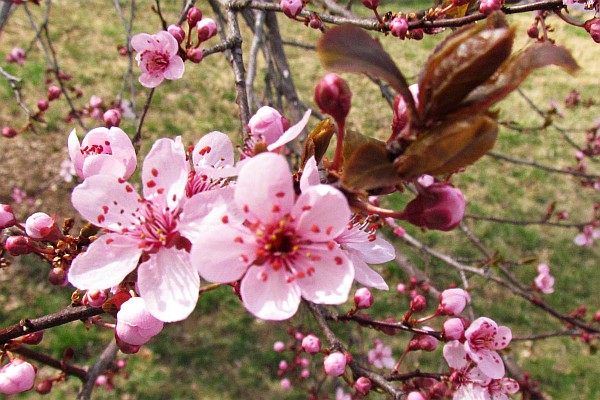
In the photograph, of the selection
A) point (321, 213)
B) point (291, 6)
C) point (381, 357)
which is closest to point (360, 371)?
point (321, 213)

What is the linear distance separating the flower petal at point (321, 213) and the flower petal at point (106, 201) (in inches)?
16.2

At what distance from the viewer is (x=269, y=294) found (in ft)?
3.04

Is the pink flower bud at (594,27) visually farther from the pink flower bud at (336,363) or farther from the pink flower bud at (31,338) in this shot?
the pink flower bud at (31,338)

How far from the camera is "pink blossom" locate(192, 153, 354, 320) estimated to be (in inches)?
33.9

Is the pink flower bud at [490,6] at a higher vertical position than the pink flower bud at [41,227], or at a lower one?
higher

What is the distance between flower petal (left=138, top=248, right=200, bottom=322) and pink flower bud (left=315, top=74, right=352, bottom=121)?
43cm

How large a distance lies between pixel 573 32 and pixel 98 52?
391 inches

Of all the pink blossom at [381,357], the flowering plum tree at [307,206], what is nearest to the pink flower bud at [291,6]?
the flowering plum tree at [307,206]

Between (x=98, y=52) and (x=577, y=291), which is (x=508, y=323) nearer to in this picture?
(x=577, y=291)

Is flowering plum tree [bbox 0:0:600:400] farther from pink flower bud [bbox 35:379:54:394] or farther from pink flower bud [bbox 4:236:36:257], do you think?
pink flower bud [bbox 35:379:54:394]

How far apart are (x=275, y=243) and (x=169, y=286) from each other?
0.77 feet

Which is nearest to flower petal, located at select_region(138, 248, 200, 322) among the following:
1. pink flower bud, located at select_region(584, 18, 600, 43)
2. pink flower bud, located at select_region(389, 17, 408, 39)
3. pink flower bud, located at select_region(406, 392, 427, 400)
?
pink flower bud, located at select_region(406, 392, 427, 400)

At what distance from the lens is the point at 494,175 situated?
6730 mm

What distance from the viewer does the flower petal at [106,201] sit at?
104 centimetres
